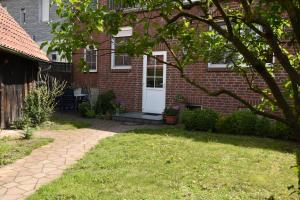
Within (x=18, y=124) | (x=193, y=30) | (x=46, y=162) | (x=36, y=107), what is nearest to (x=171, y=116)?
(x=36, y=107)

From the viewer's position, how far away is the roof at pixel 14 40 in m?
9.46

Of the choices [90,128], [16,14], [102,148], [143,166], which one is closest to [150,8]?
[143,166]

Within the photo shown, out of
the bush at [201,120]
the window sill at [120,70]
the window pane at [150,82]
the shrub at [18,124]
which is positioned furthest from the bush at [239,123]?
the shrub at [18,124]

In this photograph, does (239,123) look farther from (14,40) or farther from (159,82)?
(14,40)

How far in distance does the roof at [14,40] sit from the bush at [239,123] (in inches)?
250

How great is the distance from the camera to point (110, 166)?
5938mm

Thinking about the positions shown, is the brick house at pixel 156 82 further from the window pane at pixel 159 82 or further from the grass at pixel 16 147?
the grass at pixel 16 147

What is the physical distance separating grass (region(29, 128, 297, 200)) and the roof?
3.99 meters

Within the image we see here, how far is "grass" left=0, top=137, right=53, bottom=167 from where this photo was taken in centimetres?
654

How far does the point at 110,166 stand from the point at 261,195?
2.65 m

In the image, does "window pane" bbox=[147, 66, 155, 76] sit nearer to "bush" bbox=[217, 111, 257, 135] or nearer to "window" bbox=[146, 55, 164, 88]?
"window" bbox=[146, 55, 164, 88]

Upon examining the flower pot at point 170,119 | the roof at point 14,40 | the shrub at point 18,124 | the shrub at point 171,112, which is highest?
the roof at point 14,40

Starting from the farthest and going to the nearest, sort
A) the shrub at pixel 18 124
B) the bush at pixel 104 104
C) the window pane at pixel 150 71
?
1. the bush at pixel 104 104
2. the window pane at pixel 150 71
3. the shrub at pixel 18 124

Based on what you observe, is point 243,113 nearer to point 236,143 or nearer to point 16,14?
point 236,143
